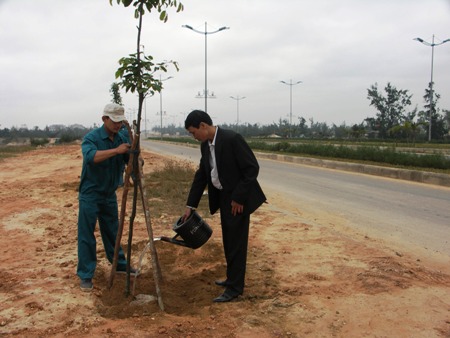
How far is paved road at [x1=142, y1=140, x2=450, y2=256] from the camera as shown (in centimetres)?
621

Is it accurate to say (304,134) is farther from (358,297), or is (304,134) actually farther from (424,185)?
(358,297)

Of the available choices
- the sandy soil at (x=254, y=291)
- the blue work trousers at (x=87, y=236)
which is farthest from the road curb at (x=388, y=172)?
the blue work trousers at (x=87, y=236)

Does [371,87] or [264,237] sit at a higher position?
[371,87]

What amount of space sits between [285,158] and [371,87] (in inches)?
1639

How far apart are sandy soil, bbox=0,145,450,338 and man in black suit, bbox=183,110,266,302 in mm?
323

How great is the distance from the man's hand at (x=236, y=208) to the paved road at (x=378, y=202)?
3.10 metres

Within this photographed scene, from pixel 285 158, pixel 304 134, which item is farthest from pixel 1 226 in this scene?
pixel 304 134

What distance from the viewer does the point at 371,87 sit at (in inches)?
2244

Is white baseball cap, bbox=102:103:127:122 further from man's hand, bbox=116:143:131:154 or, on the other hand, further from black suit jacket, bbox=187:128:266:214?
black suit jacket, bbox=187:128:266:214

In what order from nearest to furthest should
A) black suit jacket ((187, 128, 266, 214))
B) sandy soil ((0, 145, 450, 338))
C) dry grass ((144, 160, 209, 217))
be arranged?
1. sandy soil ((0, 145, 450, 338))
2. black suit jacket ((187, 128, 266, 214))
3. dry grass ((144, 160, 209, 217))

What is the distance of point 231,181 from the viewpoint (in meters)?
3.62

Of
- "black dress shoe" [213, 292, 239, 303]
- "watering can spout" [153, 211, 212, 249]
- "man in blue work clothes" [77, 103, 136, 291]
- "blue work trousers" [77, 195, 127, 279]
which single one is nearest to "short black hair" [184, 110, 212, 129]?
"man in blue work clothes" [77, 103, 136, 291]

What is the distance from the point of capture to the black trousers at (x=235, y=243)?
143 inches

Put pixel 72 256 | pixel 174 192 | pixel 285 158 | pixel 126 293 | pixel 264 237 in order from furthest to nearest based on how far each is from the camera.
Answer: pixel 285 158
pixel 174 192
pixel 264 237
pixel 72 256
pixel 126 293
